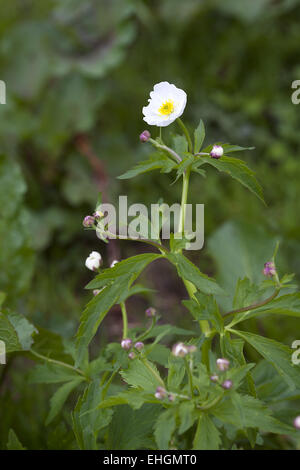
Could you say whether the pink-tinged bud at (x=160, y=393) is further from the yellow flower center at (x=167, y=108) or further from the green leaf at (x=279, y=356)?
the yellow flower center at (x=167, y=108)

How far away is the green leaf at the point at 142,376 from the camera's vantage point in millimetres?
1034

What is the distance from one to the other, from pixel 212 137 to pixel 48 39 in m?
1.10

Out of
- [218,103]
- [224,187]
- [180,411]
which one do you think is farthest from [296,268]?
[180,411]

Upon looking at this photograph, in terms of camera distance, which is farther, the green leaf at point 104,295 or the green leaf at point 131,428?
the green leaf at point 131,428

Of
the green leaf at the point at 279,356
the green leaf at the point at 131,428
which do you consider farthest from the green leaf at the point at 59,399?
the green leaf at the point at 279,356

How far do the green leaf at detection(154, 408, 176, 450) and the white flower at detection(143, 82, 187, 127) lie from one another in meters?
0.59

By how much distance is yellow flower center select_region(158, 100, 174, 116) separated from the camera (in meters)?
1.14

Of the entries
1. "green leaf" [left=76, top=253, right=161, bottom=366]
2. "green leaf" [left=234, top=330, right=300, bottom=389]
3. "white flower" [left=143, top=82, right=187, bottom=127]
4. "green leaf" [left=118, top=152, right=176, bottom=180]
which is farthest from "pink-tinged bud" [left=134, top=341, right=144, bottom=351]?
"white flower" [left=143, top=82, right=187, bottom=127]

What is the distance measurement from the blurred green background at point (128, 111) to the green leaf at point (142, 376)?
1.13 m

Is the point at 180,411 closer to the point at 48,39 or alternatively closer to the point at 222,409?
the point at 222,409

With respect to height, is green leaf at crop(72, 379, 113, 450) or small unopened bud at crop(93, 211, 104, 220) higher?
small unopened bud at crop(93, 211, 104, 220)

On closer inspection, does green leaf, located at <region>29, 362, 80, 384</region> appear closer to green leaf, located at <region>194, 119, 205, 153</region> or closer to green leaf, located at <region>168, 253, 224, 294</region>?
green leaf, located at <region>168, 253, 224, 294</region>

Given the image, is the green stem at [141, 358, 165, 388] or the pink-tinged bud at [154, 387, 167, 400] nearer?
the pink-tinged bud at [154, 387, 167, 400]

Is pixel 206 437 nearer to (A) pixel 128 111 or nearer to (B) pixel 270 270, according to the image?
(B) pixel 270 270
